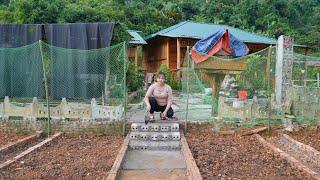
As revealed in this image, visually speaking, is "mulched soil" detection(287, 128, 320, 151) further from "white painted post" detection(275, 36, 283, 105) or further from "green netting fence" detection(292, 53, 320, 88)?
"green netting fence" detection(292, 53, 320, 88)

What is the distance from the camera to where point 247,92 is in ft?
36.1

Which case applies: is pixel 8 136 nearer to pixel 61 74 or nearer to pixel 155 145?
pixel 61 74

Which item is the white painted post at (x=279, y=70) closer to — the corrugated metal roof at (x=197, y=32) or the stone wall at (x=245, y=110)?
the stone wall at (x=245, y=110)

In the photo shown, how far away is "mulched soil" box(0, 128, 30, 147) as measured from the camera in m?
8.82

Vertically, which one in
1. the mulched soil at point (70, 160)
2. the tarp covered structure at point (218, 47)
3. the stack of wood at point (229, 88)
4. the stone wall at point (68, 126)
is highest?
the tarp covered structure at point (218, 47)

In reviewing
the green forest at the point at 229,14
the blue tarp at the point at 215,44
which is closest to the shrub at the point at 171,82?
the green forest at the point at 229,14

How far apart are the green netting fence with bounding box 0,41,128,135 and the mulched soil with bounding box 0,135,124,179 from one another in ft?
5.16

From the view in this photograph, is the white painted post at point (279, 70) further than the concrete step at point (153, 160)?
Yes

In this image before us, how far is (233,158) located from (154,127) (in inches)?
92.6

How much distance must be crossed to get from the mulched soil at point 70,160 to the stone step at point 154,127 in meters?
0.42

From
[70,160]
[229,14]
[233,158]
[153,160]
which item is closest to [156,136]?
[153,160]

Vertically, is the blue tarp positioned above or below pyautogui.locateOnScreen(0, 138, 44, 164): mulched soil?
above

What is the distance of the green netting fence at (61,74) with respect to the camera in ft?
34.4

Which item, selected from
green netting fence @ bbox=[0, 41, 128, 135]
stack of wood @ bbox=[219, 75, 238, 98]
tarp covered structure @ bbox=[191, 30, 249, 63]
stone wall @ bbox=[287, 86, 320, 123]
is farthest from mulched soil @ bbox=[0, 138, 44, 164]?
stone wall @ bbox=[287, 86, 320, 123]
